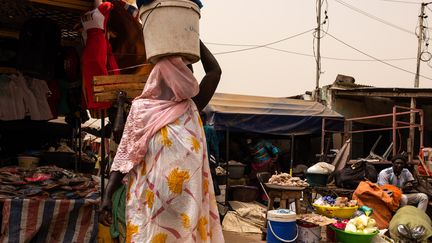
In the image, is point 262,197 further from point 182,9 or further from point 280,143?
point 182,9

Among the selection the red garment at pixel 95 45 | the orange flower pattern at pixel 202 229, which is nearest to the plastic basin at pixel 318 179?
the red garment at pixel 95 45

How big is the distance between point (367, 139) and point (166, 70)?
50.6 feet

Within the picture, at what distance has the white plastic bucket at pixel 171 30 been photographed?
93.0 inches

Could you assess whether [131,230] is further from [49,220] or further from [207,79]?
[49,220]

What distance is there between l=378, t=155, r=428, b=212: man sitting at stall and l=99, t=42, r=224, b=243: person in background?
22.4 feet

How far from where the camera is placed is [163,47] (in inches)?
92.5

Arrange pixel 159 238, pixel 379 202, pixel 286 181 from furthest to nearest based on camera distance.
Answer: pixel 379 202 → pixel 286 181 → pixel 159 238

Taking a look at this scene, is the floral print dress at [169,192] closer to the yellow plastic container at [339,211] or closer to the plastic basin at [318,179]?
the yellow plastic container at [339,211]

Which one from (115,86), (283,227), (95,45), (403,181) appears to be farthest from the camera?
(403,181)

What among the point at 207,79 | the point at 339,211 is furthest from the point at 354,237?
the point at 207,79

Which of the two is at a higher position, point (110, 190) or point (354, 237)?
point (110, 190)

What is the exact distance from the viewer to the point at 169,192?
2.24m

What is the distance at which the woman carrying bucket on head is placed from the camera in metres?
2.24

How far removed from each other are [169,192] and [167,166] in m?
0.15
